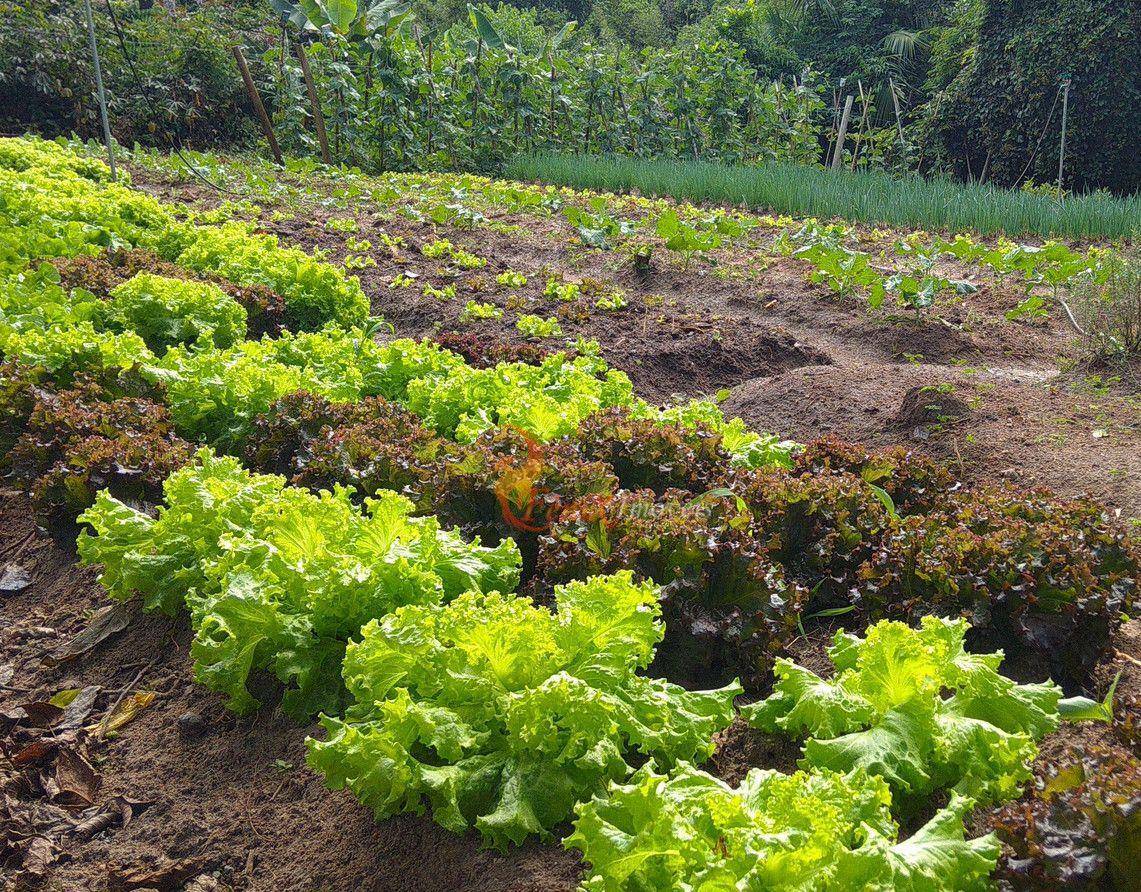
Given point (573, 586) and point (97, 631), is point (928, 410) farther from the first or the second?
point (97, 631)

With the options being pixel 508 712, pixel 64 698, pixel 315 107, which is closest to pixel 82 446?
pixel 64 698

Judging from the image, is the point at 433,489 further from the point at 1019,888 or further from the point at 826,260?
the point at 826,260

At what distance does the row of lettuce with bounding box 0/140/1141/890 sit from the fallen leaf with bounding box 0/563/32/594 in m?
0.39

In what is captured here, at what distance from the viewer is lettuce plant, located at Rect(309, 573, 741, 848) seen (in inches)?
85.8

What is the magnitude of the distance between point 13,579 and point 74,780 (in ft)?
5.17

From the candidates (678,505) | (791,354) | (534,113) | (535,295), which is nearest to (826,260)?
(791,354)

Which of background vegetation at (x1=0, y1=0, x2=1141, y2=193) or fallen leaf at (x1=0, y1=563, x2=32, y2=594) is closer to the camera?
fallen leaf at (x1=0, y1=563, x2=32, y2=594)

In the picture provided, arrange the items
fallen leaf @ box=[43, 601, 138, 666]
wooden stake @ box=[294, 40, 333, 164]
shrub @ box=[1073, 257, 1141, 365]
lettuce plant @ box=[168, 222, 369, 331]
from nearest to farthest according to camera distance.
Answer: fallen leaf @ box=[43, 601, 138, 666] < shrub @ box=[1073, 257, 1141, 365] < lettuce plant @ box=[168, 222, 369, 331] < wooden stake @ box=[294, 40, 333, 164]

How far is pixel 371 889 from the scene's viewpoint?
2279 millimetres

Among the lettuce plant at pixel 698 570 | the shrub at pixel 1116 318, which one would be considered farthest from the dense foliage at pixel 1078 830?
the shrub at pixel 1116 318

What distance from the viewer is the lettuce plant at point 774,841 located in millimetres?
1703

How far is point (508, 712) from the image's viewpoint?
221cm

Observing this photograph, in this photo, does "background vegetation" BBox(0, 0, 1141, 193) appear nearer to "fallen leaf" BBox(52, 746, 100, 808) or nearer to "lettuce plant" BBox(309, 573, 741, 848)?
"fallen leaf" BBox(52, 746, 100, 808)

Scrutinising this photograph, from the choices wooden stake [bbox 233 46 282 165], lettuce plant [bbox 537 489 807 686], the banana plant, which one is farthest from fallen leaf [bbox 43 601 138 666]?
the banana plant
